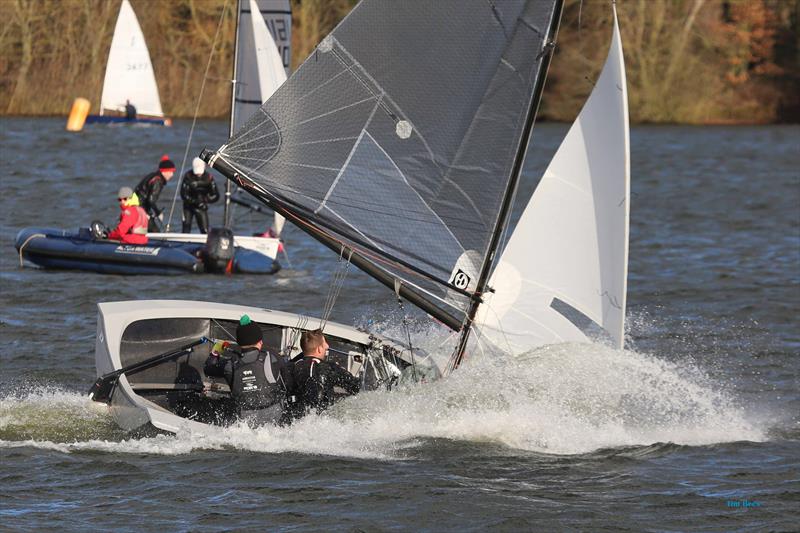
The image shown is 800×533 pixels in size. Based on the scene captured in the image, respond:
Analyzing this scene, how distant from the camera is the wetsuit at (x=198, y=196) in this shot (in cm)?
1831

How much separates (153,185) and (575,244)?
347 inches

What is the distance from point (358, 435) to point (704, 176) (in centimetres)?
2616

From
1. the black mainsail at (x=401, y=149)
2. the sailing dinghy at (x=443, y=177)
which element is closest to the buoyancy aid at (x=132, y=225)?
the sailing dinghy at (x=443, y=177)

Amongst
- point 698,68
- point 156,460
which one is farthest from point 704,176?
point 156,460

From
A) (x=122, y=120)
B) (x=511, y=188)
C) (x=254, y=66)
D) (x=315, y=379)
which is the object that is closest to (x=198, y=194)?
(x=254, y=66)

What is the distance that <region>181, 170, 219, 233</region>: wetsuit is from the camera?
721 inches

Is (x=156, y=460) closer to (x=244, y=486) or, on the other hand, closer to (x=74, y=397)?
(x=244, y=486)

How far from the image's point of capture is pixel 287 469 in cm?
914

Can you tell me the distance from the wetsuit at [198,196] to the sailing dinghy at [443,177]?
796 cm

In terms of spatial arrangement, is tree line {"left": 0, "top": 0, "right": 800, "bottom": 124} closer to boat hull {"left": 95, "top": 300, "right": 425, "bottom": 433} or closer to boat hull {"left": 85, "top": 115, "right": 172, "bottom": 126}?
boat hull {"left": 85, "top": 115, "right": 172, "bottom": 126}

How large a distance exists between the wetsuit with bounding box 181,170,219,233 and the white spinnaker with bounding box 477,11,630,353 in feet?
28.4

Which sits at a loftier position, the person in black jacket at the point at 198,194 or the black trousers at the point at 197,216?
the person in black jacket at the point at 198,194

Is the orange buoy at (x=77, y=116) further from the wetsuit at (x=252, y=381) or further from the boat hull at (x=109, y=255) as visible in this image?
the wetsuit at (x=252, y=381)

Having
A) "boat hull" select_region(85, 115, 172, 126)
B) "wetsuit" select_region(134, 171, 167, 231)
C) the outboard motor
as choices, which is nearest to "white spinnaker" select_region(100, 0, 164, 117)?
"boat hull" select_region(85, 115, 172, 126)
